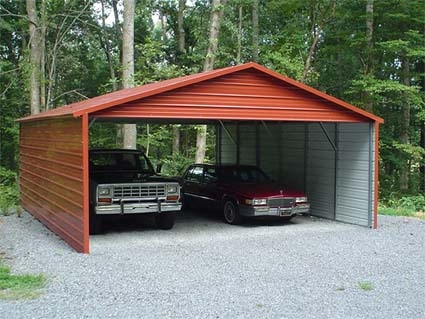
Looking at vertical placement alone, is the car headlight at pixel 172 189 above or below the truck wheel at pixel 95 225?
above

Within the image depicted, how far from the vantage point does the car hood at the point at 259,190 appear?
41.5 ft

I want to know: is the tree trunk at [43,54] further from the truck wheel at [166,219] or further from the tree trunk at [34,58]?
the truck wheel at [166,219]

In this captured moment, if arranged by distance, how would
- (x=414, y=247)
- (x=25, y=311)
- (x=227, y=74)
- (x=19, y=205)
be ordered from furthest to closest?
(x=19, y=205) < (x=227, y=74) < (x=414, y=247) < (x=25, y=311)

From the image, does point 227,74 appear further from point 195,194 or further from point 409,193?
point 409,193

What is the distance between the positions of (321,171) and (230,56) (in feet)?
36.1

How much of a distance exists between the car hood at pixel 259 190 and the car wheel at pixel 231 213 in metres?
0.36

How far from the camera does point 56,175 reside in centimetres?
1166

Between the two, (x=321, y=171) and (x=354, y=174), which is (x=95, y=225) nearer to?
(x=321, y=171)

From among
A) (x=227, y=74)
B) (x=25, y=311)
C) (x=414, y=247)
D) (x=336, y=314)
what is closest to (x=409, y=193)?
(x=414, y=247)

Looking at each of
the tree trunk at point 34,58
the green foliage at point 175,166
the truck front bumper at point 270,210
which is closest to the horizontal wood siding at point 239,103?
the truck front bumper at point 270,210

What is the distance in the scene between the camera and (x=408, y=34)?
20938 mm

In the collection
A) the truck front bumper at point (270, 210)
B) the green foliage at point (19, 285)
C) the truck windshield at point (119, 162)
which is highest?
the truck windshield at point (119, 162)

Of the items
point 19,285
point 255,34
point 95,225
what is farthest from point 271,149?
point 19,285

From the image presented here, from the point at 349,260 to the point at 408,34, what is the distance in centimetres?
1465
